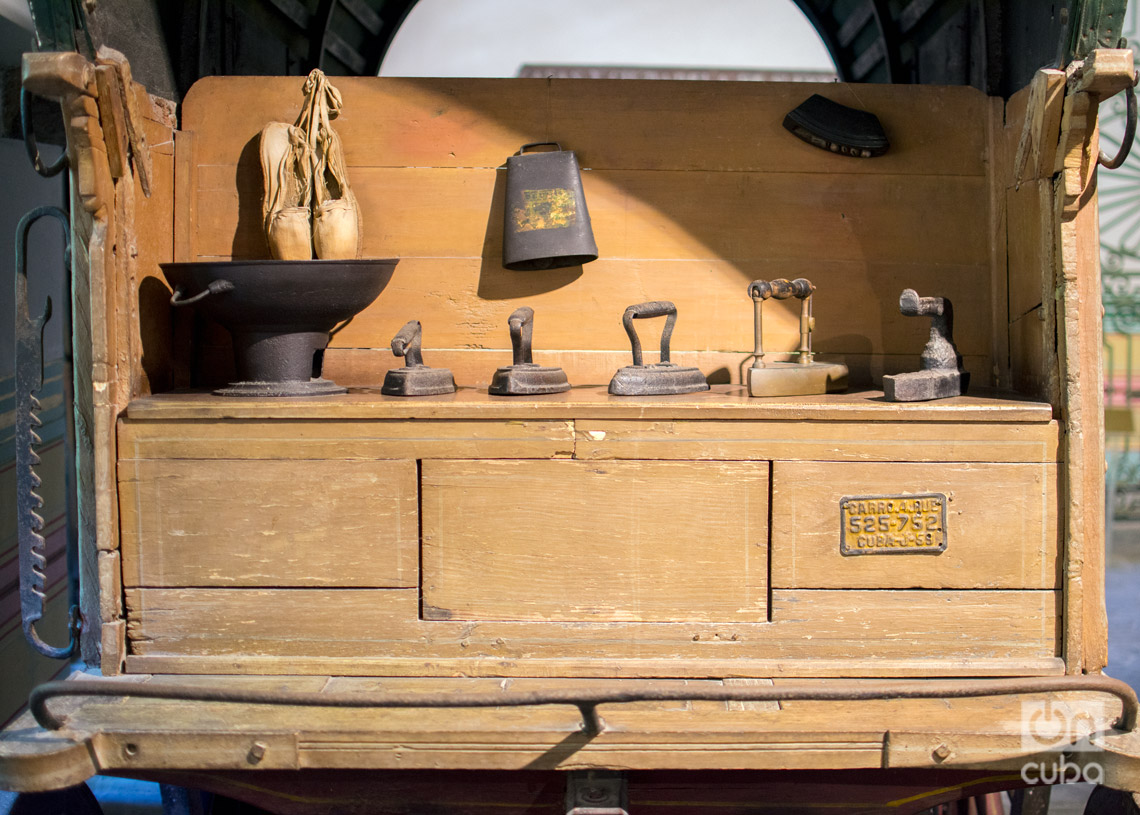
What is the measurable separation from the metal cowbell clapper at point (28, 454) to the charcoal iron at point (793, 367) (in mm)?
1779

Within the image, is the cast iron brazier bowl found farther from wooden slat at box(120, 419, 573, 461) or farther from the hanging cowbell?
the hanging cowbell

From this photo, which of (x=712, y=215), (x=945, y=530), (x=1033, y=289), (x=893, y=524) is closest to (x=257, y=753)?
(x=893, y=524)

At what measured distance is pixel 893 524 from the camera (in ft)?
6.68

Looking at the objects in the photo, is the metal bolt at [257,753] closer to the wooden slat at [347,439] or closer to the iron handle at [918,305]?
the wooden slat at [347,439]

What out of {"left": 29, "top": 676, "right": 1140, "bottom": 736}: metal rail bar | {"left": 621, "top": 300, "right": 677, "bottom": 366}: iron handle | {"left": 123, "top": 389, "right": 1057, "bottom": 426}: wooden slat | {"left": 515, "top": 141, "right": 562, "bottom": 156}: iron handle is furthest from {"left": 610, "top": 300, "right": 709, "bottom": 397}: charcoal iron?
{"left": 29, "top": 676, "right": 1140, "bottom": 736}: metal rail bar

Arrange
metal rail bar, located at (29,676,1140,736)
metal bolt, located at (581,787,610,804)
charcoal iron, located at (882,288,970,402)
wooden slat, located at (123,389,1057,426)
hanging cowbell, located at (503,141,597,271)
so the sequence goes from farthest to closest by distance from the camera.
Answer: hanging cowbell, located at (503,141,597,271), charcoal iron, located at (882,288,970,402), wooden slat, located at (123,389,1057,426), metal bolt, located at (581,787,610,804), metal rail bar, located at (29,676,1140,736)

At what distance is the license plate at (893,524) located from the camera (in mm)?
2033

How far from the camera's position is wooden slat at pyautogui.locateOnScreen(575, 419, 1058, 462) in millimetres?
2025

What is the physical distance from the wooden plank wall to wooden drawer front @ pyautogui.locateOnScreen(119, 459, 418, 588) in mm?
565

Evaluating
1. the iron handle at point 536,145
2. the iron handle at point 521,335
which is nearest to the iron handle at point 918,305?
the iron handle at point 521,335

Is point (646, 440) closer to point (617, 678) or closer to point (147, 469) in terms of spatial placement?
point (617, 678)

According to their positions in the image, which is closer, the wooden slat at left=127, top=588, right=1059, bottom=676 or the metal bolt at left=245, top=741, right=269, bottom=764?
the metal bolt at left=245, top=741, right=269, bottom=764

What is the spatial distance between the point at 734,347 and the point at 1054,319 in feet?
2.73

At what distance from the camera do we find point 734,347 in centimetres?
257
